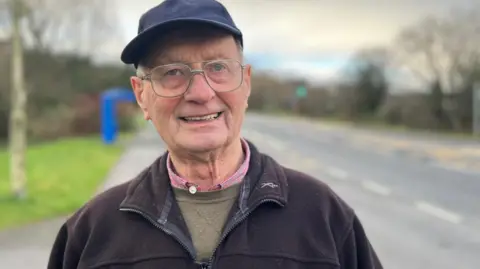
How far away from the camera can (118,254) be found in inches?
73.8

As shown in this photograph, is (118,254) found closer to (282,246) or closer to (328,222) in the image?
(282,246)

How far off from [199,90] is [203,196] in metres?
0.37

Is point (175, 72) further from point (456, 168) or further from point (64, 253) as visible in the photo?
point (456, 168)

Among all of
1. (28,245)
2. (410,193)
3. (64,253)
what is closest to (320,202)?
(64,253)

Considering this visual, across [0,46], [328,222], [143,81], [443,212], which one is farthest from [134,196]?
[0,46]

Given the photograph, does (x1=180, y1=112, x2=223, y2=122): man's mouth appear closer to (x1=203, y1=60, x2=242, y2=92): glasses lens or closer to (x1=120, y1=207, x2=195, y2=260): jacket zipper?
(x1=203, y1=60, x2=242, y2=92): glasses lens

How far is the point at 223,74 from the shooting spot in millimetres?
1881

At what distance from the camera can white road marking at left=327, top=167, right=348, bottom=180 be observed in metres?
14.4

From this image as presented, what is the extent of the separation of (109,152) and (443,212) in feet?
46.1

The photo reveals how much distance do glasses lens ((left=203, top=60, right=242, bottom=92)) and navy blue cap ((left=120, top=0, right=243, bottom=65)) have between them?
0.10 meters

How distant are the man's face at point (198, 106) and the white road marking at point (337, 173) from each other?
1247 centimetres

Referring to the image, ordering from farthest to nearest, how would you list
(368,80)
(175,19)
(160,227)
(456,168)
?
(368,80) → (456,168) → (160,227) → (175,19)

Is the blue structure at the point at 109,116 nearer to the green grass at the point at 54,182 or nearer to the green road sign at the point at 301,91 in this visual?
the green grass at the point at 54,182

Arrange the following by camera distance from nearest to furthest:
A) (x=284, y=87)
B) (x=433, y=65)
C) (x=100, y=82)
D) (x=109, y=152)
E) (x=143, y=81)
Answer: (x=143, y=81), (x=109, y=152), (x=433, y=65), (x=100, y=82), (x=284, y=87)
